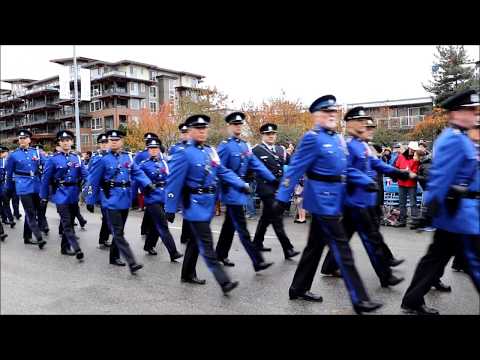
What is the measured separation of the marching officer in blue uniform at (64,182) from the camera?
312 inches

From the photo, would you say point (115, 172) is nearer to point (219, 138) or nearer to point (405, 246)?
point (405, 246)

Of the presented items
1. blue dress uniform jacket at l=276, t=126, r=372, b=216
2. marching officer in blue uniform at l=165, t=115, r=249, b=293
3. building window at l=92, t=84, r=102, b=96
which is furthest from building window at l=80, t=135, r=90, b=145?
blue dress uniform jacket at l=276, t=126, r=372, b=216

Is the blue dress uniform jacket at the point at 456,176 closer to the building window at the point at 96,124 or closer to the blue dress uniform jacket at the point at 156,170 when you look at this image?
the blue dress uniform jacket at the point at 156,170

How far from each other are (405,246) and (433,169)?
14.7ft

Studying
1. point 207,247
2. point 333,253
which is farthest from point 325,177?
point 207,247

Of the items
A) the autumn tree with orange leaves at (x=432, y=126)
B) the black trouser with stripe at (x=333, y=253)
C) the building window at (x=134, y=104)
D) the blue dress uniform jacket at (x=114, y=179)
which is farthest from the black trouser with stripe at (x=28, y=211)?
the building window at (x=134, y=104)

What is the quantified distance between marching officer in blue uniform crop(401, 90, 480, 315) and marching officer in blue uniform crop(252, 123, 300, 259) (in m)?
2.84

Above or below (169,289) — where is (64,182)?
above

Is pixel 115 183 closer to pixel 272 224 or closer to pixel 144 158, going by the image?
pixel 144 158

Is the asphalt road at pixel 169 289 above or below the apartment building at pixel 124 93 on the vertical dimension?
below

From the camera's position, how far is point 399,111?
1870 inches

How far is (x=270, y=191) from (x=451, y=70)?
3026cm

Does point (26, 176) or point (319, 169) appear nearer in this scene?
point (319, 169)

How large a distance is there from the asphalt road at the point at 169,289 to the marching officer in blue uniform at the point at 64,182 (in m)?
0.71
